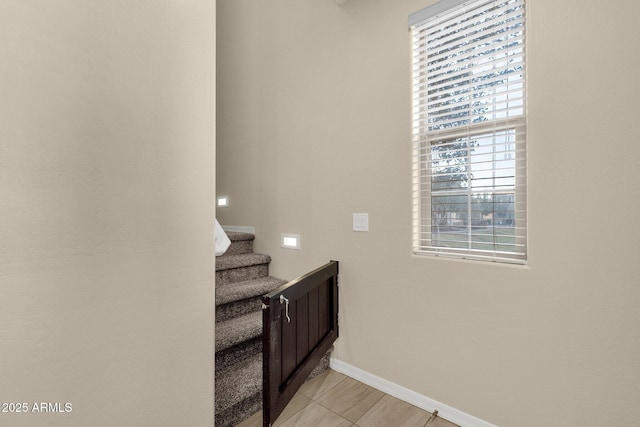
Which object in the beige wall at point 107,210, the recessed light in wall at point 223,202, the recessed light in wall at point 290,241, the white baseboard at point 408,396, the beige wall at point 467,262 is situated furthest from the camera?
the recessed light in wall at point 223,202

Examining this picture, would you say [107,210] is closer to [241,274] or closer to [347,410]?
[241,274]

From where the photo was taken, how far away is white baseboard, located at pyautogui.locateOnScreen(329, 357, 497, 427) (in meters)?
1.63

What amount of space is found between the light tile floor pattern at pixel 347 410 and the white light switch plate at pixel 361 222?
1085mm

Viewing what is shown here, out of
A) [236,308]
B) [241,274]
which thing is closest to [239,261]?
[241,274]

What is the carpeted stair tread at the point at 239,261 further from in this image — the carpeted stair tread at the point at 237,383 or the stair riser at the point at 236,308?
the carpeted stair tread at the point at 237,383

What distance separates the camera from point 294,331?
1588mm

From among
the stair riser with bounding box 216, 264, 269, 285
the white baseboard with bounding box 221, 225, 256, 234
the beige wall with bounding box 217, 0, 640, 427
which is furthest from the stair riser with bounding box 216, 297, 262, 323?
the white baseboard with bounding box 221, 225, 256, 234

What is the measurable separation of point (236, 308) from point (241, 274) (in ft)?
1.32

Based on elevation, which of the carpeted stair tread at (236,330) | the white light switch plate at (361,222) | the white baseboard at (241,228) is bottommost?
the carpeted stair tread at (236,330)

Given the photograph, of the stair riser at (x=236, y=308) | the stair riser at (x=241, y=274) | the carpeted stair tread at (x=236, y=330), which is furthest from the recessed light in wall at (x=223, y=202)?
the carpeted stair tread at (x=236, y=330)

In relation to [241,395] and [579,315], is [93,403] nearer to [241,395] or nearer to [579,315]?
[241,395]

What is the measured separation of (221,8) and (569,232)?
3809 mm

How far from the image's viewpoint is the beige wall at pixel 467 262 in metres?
1.26

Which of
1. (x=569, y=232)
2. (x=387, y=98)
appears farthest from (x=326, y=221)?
(x=569, y=232)
